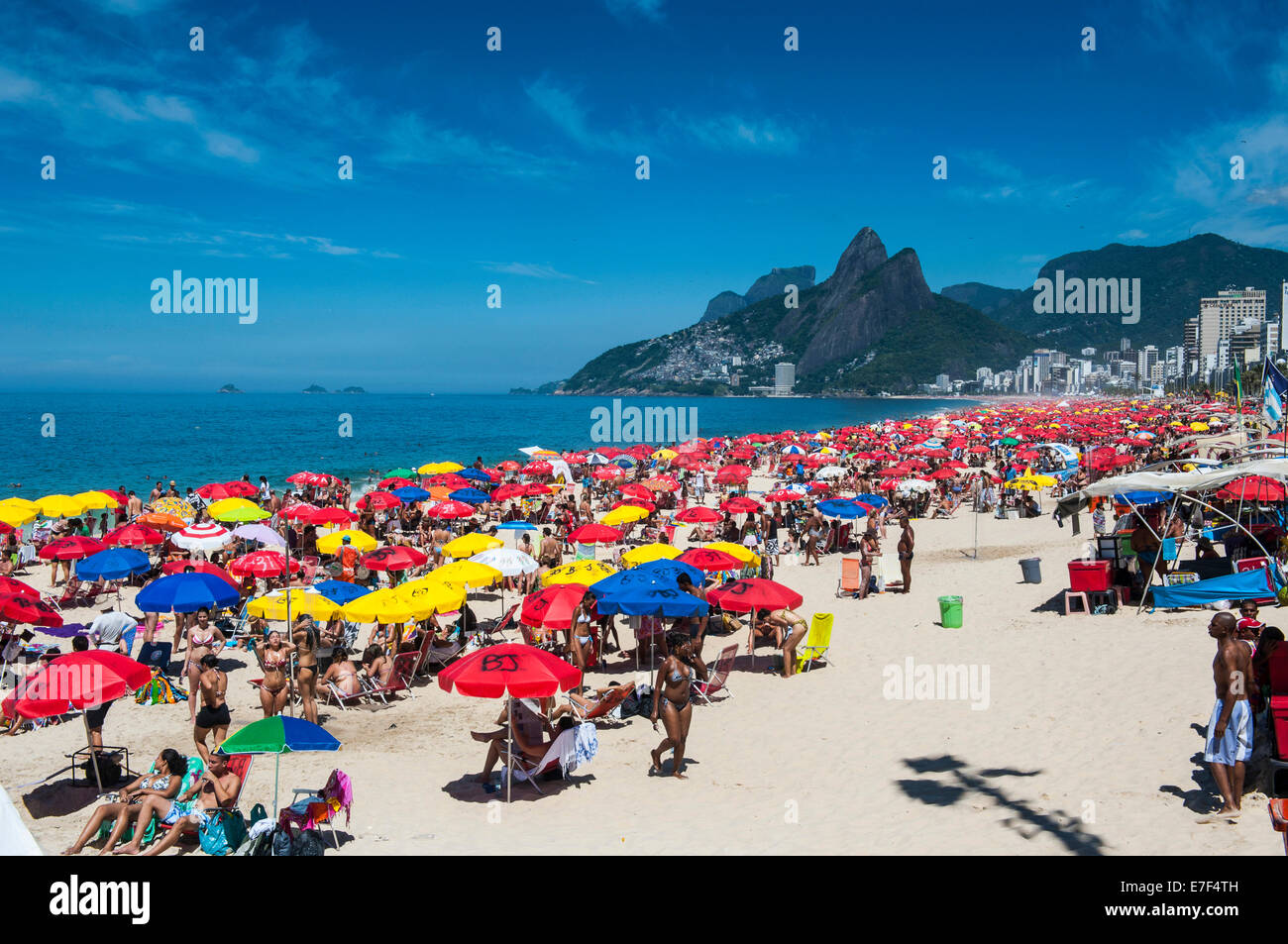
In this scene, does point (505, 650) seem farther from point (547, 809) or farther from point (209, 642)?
point (209, 642)

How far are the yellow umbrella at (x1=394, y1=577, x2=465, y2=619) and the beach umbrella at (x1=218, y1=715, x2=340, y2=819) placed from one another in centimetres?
351

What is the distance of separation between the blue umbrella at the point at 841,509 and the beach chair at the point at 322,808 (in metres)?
11.0

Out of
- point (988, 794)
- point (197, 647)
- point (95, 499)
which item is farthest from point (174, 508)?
point (988, 794)

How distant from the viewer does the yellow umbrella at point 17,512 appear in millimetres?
14703

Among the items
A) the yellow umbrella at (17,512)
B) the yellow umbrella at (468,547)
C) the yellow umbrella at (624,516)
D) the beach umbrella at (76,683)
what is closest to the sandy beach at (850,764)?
the beach umbrella at (76,683)

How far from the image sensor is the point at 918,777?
6660mm

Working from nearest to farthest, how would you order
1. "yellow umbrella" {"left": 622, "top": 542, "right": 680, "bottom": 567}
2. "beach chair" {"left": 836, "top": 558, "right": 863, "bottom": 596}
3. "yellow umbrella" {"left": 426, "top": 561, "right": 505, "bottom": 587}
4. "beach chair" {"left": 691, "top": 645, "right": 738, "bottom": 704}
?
"beach chair" {"left": 691, "top": 645, "right": 738, "bottom": 704} < "yellow umbrella" {"left": 426, "top": 561, "right": 505, "bottom": 587} < "yellow umbrella" {"left": 622, "top": 542, "right": 680, "bottom": 567} < "beach chair" {"left": 836, "top": 558, "right": 863, "bottom": 596}

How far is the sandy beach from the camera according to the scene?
5602mm

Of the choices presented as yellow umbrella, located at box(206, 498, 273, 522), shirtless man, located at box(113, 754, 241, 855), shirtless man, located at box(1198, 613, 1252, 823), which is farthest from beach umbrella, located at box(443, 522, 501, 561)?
shirtless man, located at box(1198, 613, 1252, 823)

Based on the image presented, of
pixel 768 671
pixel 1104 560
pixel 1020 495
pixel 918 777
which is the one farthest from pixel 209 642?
pixel 1020 495

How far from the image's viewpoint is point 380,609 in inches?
356

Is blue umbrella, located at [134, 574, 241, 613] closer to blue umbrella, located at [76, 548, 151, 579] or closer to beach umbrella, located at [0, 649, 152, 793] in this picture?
blue umbrella, located at [76, 548, 151, 579]

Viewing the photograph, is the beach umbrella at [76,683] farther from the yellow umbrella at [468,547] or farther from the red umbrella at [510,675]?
the yellow umbrella at [468,547]

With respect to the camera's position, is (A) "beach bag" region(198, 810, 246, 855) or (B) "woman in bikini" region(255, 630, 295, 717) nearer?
(A) "beach bag" region(198, 810, 246, 855)
